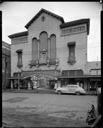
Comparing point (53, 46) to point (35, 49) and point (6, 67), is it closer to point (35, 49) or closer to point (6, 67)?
point (35, 49)

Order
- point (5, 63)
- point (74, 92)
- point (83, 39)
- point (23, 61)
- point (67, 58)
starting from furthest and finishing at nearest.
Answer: point (5, 63)
point (23, 61)
point (67, 58)
point (83, 39)
point (74, 92)

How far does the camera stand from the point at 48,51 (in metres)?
16.5

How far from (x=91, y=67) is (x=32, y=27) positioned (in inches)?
346

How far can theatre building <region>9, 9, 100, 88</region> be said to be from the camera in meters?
15.1

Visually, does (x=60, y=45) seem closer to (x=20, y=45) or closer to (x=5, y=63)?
(x=20, y=45)

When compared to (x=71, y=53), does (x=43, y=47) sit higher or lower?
higher

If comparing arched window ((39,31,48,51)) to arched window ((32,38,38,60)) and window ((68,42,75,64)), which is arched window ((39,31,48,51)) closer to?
arched window ((32,38,38,60))

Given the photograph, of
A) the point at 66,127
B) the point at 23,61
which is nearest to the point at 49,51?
the point at 23,61

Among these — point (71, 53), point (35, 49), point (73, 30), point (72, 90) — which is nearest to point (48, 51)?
point (35, 49)

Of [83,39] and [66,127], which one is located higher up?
[83,39]

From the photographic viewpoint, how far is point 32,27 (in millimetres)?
17203

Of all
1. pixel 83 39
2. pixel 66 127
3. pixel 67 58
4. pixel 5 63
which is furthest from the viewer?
pixel 5 63

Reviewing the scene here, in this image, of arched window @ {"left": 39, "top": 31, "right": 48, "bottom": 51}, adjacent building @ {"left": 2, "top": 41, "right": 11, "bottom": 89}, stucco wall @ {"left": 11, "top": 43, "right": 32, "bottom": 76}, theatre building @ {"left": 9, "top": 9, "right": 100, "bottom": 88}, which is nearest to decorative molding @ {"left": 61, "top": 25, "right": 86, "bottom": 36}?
theatre building @ {"left": 9, "top": 9, "right": 100, "bottom": 88}

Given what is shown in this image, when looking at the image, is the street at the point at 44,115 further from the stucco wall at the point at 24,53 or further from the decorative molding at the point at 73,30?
the stucco wall at the point at 24,53
